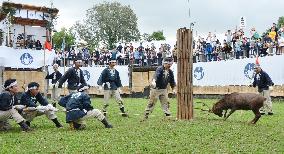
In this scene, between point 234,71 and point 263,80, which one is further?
point 234,71

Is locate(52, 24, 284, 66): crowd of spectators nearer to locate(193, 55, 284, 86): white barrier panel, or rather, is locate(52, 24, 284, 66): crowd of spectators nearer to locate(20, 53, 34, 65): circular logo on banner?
locate(193, 55, 284, 86): white barrier panel

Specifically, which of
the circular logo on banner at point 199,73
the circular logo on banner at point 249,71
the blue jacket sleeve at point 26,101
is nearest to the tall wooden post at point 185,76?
the blue jacket sleeve at point 26,101

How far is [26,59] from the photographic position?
3597 cm

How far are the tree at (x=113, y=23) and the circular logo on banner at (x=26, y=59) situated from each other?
45.7 metres

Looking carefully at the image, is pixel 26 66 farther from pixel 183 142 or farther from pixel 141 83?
pixel 183 142

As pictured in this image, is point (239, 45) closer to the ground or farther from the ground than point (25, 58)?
farther from the ground

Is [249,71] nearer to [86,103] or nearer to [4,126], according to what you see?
[86,103]

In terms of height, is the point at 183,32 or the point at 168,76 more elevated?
the point at 183,32

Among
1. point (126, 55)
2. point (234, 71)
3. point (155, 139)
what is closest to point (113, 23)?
point (126, 55)

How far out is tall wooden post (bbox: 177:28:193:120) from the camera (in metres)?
16.7

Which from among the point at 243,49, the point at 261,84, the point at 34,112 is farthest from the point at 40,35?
the point at 34,112

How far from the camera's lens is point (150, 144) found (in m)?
11.1

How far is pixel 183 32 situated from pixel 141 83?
82.1 feet

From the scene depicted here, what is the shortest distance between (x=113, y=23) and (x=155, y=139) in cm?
7193
